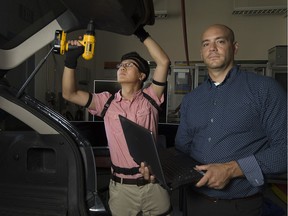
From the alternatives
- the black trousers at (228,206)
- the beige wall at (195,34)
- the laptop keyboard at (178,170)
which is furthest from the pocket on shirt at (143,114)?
the beige wall at (195,34)

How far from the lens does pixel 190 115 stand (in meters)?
1.37

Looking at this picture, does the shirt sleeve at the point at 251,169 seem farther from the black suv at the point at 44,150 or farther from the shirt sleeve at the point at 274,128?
the black suv at the point at 44,150

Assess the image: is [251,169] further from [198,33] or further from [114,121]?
[198,33]

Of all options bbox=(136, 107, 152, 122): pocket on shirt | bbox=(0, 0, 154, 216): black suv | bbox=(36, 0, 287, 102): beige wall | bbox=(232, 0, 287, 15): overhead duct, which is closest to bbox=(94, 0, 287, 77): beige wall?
bbox=(36, 0, 287, 102): beige wall

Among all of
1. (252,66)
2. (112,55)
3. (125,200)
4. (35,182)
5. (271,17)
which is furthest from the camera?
(112,55)

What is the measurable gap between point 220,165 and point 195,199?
322 mm

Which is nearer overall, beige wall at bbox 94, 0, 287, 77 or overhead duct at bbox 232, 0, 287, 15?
overhead duct at bbox 232, 0, 287, 15

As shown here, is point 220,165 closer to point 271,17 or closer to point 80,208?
point 80,208

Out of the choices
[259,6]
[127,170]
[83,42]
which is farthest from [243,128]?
[259,6]

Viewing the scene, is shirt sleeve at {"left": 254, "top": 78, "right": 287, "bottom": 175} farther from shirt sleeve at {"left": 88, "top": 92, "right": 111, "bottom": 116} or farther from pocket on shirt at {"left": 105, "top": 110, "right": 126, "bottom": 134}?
shirt sleeve at {"left": 88, "top": 92, "right": 111, "bottom": 116}

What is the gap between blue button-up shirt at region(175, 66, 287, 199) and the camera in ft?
3.59

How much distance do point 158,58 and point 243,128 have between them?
69 centimetres

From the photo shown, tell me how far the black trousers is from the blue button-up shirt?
3 centimetres

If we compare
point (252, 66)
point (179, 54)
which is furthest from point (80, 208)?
point (179, 54)
